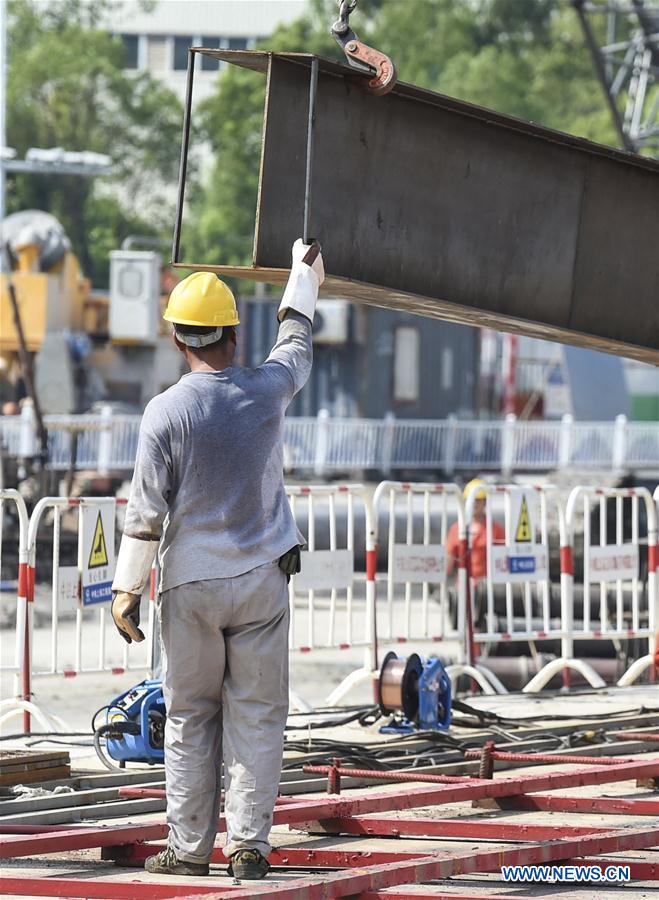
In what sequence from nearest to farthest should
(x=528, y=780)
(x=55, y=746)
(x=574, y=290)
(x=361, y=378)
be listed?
1. (x=528, y=780)
2. (x=574, y=290)
3. (x=55, y=746)
4. (x=361, y=378)

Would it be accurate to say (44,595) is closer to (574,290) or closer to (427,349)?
(574,290)

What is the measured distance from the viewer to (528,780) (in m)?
7.08

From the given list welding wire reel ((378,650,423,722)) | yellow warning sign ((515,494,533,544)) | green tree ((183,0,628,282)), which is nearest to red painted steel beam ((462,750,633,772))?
welding wire reel ((378,650,423,722))

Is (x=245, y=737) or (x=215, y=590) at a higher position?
(x=215, y=590)

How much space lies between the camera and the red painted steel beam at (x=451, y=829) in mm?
6113

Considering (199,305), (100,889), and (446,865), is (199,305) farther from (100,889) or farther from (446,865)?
(446,865)

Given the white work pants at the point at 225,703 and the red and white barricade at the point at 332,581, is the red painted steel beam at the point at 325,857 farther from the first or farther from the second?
the red and white barricade at the point at 332,581

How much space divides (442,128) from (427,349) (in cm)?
3049

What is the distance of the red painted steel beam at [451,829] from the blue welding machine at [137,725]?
1267 mm

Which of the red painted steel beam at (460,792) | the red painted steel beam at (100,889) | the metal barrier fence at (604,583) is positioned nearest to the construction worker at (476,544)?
the metal barrier fence at (604,583)

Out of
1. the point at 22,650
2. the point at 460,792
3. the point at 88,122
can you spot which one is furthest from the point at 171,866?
the point at 88,122

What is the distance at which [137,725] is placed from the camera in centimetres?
751

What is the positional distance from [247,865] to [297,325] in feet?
6.14

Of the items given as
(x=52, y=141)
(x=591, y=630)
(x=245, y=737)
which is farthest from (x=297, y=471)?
(x=52, y=141)
